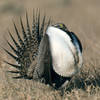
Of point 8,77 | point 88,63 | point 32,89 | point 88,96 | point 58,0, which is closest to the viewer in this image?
point 88,96

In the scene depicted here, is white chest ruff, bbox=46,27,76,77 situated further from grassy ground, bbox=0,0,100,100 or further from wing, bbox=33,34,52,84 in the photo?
grassy ground, bbox=0,0,100,100

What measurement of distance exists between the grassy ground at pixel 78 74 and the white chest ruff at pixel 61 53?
0.22 m

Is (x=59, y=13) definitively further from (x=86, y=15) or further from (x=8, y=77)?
(x=8, y=77)

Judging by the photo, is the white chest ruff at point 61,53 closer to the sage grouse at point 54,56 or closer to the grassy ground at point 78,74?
the sage grouse at point 54,56

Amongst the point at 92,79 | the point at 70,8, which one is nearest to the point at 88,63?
the point at 92,79

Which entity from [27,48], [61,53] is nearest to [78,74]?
[27,48]

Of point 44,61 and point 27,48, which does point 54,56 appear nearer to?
point 44,61

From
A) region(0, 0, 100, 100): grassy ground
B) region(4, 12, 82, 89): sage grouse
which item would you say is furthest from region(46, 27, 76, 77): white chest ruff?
region(0, 0, 100, 100): grassy ground

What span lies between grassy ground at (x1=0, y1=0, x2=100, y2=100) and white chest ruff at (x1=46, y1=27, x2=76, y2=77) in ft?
0.73

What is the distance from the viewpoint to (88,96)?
11.0 ft

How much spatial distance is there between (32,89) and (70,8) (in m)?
7.21

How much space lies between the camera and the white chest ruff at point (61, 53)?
11.2 feet

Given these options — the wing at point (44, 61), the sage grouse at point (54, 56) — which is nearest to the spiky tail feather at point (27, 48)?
the sage grouse at point (54, 56)

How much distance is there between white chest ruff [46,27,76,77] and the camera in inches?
135
